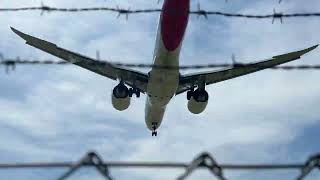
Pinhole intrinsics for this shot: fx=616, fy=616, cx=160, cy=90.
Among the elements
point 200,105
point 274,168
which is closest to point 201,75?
point 200,105

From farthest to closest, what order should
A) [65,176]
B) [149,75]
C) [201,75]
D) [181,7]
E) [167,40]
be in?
[201,75] < [149,75] < [167,40] < [181,7] < [65,176]

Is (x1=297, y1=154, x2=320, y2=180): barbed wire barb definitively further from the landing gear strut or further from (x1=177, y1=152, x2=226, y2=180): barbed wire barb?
the landing gear strut

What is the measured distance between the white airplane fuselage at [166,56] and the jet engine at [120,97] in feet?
5.02

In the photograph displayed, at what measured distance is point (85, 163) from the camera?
5312mm

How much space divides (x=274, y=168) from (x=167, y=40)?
3031cm

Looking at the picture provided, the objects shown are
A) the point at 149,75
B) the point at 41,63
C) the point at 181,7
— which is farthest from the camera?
A: the point at 149,75

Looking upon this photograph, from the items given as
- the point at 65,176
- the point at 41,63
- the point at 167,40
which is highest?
the point at 167,40

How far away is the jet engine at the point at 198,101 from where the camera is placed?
136ft

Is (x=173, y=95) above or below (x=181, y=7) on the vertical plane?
below

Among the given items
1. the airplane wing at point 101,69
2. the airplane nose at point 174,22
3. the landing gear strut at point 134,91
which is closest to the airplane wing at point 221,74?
the airplane wing at point 101,69

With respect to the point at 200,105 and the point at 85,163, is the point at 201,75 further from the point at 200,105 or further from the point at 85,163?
the point at 85,163

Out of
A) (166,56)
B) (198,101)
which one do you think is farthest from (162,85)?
(198,101)

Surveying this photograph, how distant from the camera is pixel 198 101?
41.6m

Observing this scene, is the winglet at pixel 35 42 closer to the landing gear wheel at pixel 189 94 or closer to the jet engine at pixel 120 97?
the jet engine at pixel 120 97
